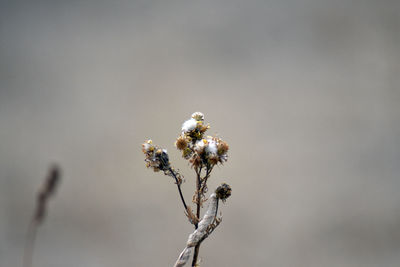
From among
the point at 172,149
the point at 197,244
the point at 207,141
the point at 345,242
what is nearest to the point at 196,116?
the point at 207,141

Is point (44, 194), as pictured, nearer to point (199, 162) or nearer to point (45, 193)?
point (45, 193)

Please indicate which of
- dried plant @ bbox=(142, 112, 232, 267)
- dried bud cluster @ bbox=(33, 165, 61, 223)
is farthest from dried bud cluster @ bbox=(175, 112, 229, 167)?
dried bud cluster @ bbox=(33, 165, 61, 223)

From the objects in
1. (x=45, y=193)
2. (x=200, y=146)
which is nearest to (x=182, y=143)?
(x=200, y=146)

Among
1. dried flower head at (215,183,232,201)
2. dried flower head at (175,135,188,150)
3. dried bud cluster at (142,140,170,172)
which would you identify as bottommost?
dried flower head at (215,183,232,201)

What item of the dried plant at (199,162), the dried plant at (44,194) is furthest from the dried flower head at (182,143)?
the dried plant at (44,194)

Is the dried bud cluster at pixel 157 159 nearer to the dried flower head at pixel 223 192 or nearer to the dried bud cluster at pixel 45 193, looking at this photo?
the dried flower head at pixel 223 192

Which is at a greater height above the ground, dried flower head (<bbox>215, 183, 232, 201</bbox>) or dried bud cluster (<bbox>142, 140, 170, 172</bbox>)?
dried bud cluster (<bbox>142, 140, 170, 172</bbox>)

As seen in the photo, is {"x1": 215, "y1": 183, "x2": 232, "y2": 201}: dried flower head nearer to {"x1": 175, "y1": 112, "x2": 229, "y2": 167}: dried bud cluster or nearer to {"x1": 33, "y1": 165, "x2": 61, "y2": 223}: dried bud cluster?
{"x1": 175, "y1": 112, "x2": 229, "y2": 167}: dried bud cluster
